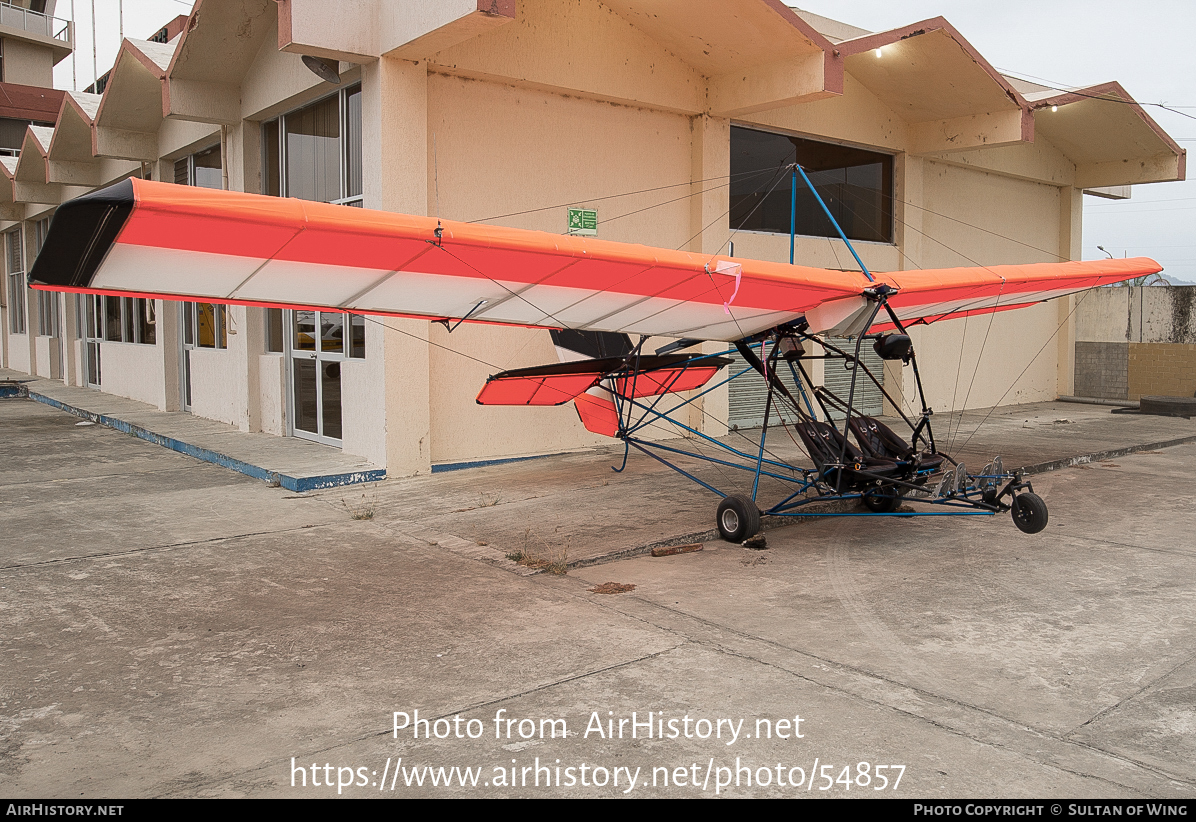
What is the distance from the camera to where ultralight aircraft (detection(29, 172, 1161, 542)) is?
3.94 meters

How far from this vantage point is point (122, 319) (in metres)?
17.5

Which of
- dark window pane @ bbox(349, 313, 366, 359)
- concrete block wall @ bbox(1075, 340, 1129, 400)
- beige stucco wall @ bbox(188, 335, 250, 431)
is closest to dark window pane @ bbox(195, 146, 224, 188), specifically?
beige stucco wall @ bbox(188, 335, 250, 431)

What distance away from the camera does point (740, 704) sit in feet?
12.6

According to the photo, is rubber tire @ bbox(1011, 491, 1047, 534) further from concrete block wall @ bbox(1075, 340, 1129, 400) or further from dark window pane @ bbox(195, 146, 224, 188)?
concrete block wall @ bbox(1075, 340, 1129, 400)

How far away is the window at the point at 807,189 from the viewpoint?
1248 centimetres

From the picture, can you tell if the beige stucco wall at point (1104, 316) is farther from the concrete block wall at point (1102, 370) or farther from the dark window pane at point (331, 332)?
the dark window pane at point (331, 332)

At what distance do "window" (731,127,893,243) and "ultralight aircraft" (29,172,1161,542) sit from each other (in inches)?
171

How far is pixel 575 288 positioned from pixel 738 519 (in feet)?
7.65

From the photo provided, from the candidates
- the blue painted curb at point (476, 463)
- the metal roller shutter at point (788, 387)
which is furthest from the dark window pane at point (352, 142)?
the metal roller shutter at point (788, 387)

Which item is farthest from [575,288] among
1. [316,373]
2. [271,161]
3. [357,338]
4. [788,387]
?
[788,387]

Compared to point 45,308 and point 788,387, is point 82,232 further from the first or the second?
point 45,308

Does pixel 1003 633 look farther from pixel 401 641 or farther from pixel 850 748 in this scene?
pixel 401 641

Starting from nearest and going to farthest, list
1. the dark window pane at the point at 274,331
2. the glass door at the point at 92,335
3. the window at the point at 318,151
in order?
1. the window at the point at 318,151
2. the dark window pane at the point at 274,331
3. the glass door at the point at 92,335

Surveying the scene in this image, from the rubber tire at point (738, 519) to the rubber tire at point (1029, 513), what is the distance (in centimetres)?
187
